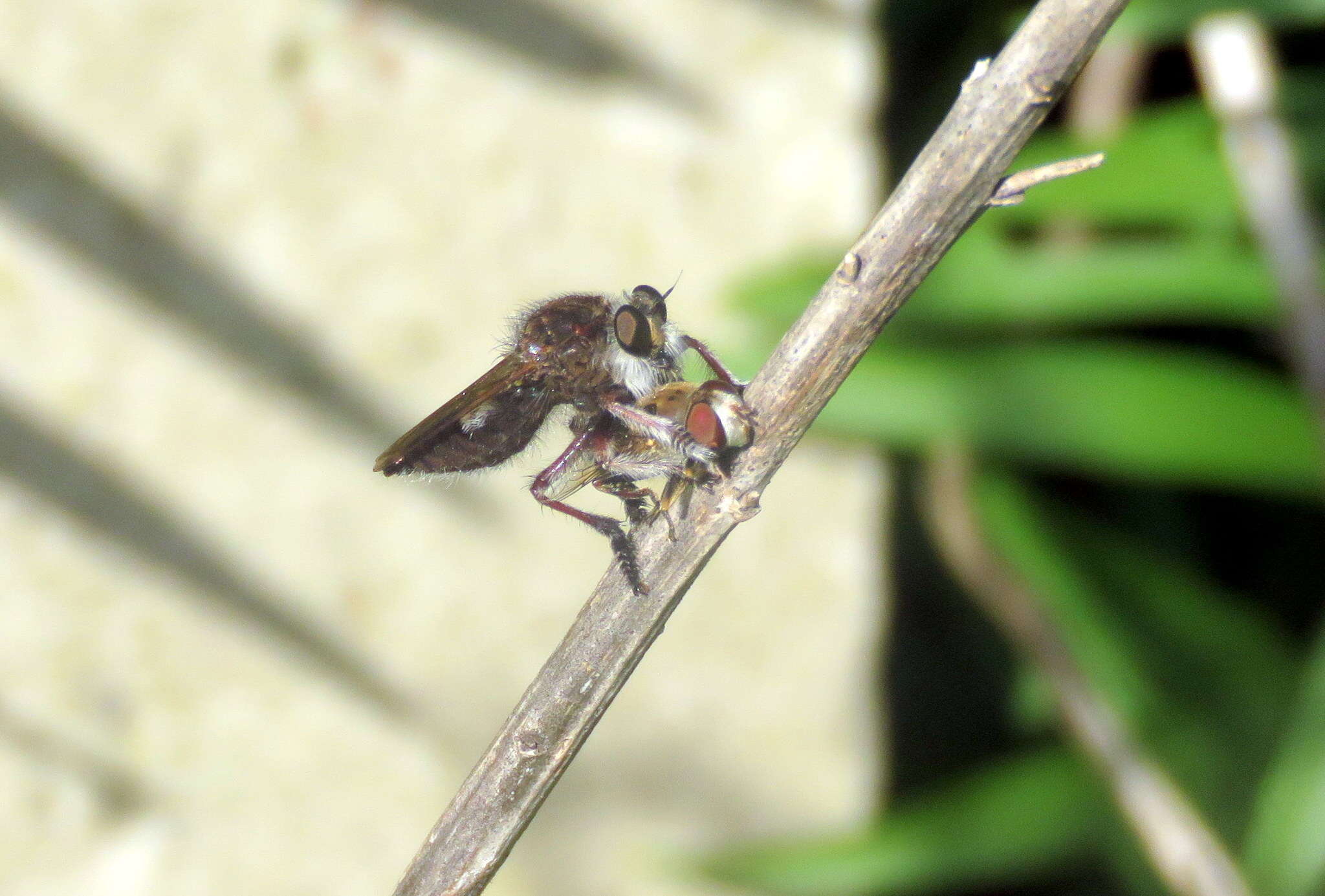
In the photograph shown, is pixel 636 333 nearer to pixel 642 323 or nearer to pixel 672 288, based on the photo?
pixel 642 323

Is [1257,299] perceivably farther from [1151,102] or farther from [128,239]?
[128,239]

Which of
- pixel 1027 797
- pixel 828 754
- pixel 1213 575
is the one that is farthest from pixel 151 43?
pixel 1213 575

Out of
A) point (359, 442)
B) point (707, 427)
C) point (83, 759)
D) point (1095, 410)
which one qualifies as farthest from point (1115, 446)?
point (83, 759)

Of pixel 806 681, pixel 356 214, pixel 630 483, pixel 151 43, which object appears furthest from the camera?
pixel 806 681

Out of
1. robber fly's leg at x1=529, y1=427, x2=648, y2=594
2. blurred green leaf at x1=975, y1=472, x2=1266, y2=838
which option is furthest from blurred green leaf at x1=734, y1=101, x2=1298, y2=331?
robber fly's leg at x1=529, y1=427, x2=648, y2=594

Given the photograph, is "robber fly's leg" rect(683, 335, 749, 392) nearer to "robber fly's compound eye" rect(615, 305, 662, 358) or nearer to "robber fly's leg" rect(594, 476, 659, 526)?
"robber fly's compound eye" rect(615, 305, 662, 358)

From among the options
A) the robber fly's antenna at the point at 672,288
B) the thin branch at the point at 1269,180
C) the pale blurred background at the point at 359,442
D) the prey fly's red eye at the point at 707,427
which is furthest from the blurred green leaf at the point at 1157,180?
the prey fly's red eye at the point at 707,427
